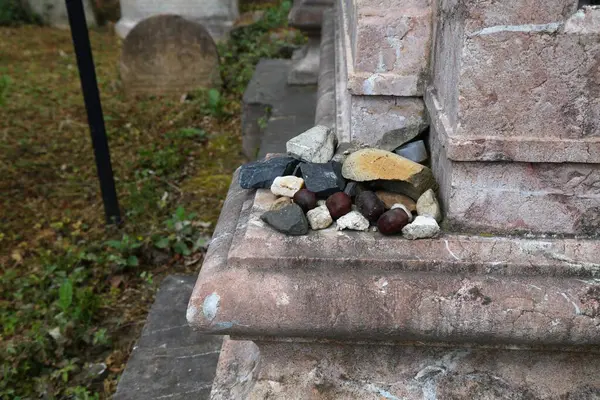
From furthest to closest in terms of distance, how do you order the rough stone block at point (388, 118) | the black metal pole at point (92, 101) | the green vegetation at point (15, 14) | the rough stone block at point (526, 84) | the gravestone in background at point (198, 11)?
the green vegetation at point (15, 14) < the gravestone in background at point (198, 11) < the black metal pole at point (92, 101) < the rough stone block at point (388, 118) < the rough stone block at point (526, 84)

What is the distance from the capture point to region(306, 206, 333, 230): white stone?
1213 millimetres

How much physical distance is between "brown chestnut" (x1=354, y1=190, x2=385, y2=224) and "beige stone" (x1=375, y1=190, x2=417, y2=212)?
52 millimetres

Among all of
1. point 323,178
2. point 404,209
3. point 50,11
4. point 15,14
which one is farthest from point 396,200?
point 15,14

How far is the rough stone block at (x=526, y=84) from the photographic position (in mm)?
1040

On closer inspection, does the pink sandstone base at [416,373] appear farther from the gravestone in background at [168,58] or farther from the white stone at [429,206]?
the gravestone in background at [168,58]

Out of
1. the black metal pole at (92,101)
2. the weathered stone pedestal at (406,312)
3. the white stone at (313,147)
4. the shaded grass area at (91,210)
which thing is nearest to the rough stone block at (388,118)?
the white stone at (313,147)

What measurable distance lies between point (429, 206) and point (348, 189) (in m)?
0.19

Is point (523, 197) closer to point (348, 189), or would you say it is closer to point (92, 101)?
point (348, 189)

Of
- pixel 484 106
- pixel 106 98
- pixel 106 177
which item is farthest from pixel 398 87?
pixel 106 98

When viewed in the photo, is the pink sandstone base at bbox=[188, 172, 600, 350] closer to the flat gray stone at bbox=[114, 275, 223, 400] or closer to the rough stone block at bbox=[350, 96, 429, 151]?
the rough stone block at bbox=[350, 96, 429, 151]

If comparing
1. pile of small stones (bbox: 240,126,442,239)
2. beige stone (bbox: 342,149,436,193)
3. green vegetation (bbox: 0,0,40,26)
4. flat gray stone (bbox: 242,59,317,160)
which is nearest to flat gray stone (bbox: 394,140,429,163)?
pile of small stones (bbox: 240,126,442,239)

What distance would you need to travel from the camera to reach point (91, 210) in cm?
380

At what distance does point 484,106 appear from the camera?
111 centimetres

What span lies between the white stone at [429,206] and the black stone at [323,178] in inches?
7.3
